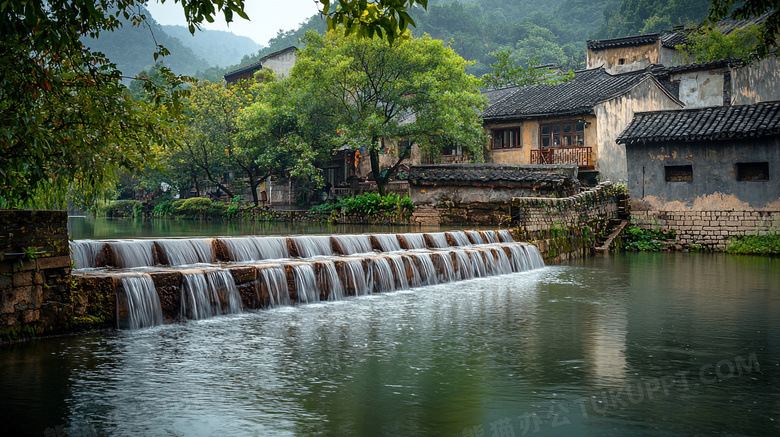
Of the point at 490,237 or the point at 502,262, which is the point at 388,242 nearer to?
the point at 502,262

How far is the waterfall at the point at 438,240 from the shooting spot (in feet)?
53.1

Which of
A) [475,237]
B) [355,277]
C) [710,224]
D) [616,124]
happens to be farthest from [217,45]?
[355,277]

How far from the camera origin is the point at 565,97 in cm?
3052

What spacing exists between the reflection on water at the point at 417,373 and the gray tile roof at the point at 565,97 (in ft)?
64.0

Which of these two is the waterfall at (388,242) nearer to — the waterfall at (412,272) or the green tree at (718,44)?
the waterfall at (412,272)

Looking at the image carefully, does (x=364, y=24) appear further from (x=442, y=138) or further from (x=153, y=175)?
(x=153, y=175)

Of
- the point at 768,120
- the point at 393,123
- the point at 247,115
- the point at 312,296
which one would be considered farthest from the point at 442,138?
the point at 312,296

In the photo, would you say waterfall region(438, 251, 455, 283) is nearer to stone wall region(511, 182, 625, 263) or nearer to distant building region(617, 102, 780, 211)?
stone wall region(511, 182, 625, 263)

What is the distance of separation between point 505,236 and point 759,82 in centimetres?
1718

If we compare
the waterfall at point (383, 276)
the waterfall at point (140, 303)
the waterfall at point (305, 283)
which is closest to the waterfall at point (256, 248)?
the waterfall at point (305, 283)

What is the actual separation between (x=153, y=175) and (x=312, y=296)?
35575 mm

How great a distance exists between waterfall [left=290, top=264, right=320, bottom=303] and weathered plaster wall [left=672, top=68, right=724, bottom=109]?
2474 centimetres

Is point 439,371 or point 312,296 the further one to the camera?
point 312,296

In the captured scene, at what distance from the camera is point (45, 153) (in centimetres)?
674
